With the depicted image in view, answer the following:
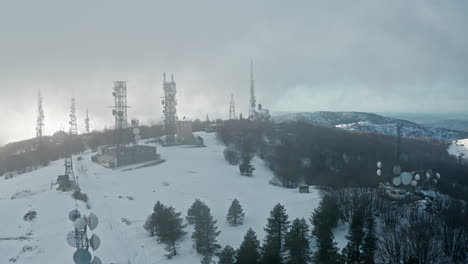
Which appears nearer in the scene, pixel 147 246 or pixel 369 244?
pixel 369 244

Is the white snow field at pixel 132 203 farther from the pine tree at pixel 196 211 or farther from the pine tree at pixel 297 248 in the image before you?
the pine tree at pixel 297 248

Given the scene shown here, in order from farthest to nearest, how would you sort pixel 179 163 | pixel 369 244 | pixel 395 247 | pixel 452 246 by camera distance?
pixel 179 163 < pixel 452 246 < pixel 395 247 < pixel 369 244

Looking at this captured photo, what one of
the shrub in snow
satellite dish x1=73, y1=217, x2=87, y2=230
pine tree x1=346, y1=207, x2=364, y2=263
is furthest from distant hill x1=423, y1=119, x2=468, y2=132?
satellite dish x1=73, y1=217, x2=87, y2=230

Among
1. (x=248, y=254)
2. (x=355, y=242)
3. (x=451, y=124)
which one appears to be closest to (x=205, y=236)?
(x=248, y=254)

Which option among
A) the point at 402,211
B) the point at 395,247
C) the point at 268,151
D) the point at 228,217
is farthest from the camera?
the point at 268,151

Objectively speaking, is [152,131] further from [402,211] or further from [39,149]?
[402,211]

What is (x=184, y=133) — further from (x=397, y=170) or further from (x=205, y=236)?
(x=205, y=236)

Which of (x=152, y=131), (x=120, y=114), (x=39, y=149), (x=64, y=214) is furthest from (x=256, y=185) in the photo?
(x=152, y=131)

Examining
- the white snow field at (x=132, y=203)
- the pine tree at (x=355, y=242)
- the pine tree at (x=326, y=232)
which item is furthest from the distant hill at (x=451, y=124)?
the pine tree at (x=355, y=242)
